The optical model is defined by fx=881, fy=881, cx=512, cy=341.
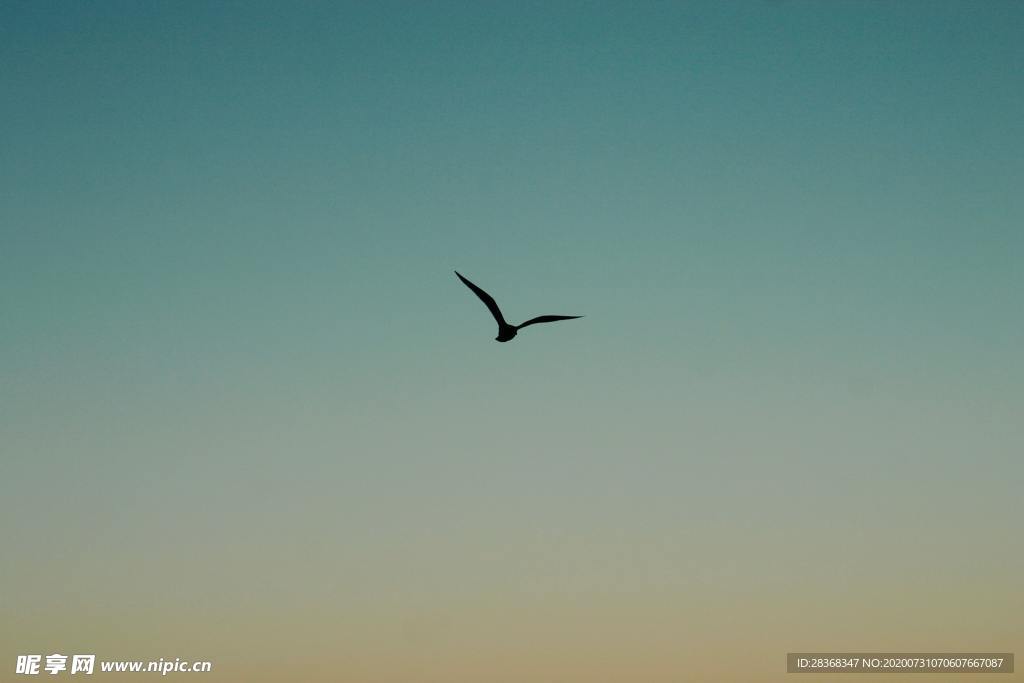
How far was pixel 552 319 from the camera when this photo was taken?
26453 millimetres

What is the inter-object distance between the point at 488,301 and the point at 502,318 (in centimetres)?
114

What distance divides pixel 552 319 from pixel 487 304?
7.50ft

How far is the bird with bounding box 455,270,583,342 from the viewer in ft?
86.0

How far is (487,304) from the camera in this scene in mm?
27484

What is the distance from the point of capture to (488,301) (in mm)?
27266

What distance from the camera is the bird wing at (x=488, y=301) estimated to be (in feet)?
85.5

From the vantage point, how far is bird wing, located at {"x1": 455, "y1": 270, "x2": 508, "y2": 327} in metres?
26.0

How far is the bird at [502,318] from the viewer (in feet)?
86.0

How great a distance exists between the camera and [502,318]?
2820 cm
